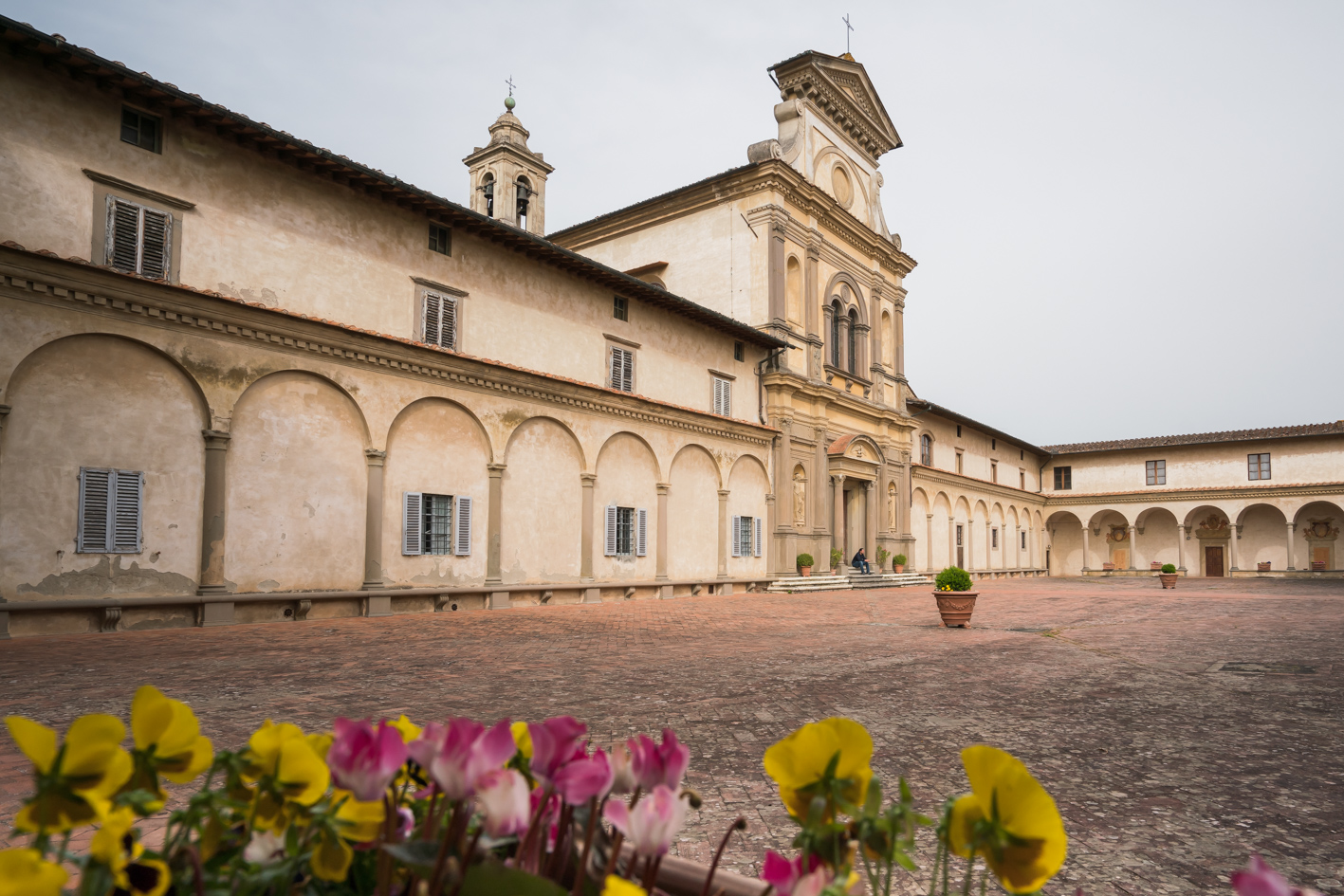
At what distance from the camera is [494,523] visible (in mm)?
17344

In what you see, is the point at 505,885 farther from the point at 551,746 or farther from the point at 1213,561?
the point at 1213,561

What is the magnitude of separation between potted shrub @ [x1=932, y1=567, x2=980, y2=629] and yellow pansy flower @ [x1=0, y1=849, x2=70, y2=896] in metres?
13.9

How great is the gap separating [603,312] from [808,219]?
36.3ft

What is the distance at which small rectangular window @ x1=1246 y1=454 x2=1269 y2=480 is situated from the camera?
1781 inches

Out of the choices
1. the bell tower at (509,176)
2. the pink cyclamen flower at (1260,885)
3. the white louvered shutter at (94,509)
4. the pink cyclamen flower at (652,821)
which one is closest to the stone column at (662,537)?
the white louvered shutter at (94,509)

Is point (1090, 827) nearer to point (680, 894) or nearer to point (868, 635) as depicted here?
point (680, 894)

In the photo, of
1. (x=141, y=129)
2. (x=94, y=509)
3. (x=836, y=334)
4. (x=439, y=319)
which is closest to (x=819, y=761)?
(x=94, y=509)

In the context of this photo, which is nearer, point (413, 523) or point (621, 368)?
point (413, 523)

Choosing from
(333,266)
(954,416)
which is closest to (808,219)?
(954,416)

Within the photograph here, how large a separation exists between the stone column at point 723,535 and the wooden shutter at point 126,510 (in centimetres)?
1511

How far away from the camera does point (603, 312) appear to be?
68.6 feet

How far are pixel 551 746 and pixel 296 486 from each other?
1449cm

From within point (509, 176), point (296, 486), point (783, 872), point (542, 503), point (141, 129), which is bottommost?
point (783, 872)

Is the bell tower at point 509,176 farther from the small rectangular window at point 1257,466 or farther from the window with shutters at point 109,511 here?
the small rectangular window at point 1257,466
